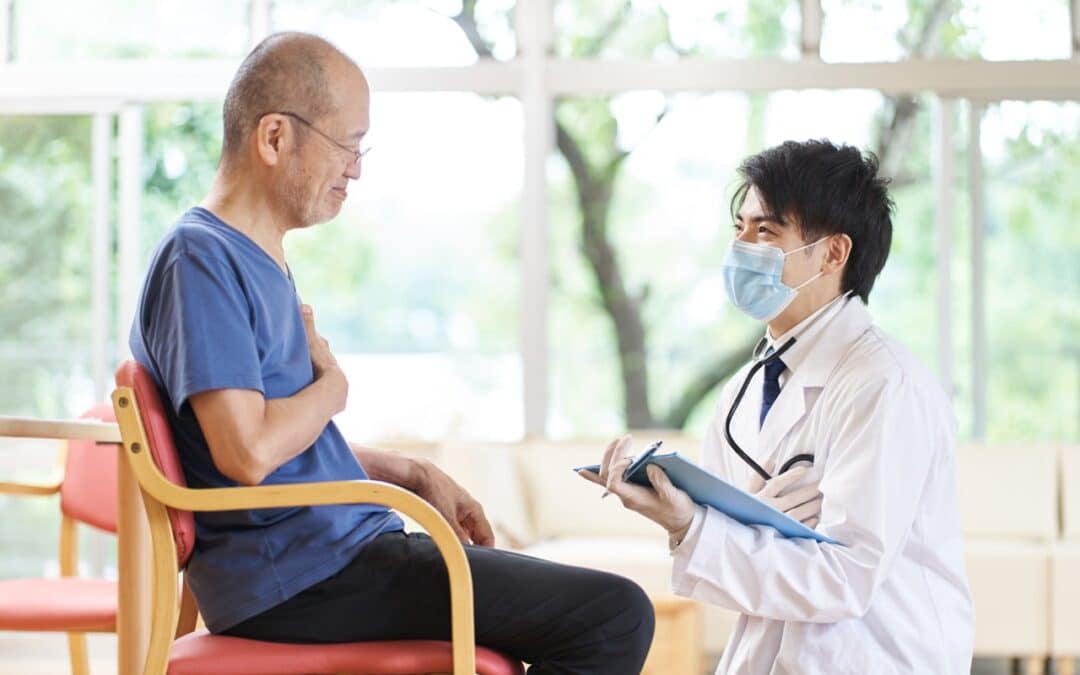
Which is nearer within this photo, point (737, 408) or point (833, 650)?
point (833, 650)

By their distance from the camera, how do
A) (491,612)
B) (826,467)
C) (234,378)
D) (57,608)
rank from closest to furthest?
(234,378)
(491,612)
(826,467)
(57,608)

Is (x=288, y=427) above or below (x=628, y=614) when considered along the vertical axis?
above

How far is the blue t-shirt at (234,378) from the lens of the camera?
5.58 ft

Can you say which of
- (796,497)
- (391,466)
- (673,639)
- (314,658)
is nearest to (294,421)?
(314,658)

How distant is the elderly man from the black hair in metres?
0.63

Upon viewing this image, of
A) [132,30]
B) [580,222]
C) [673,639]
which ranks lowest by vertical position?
[673,639]

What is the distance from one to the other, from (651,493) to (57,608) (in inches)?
56.6

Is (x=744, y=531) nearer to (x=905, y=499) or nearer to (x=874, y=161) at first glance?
(x=905, y=499)

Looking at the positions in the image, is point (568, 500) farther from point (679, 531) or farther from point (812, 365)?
point (679, 531)

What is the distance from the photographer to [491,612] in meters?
1.79

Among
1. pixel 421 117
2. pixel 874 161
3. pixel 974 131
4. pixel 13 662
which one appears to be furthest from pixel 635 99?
pixel 874 161

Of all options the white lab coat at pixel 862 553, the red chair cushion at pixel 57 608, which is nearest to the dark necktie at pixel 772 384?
the white lab coat at pixel 862 553

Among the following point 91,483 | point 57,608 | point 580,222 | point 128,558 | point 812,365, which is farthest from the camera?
point 580,222

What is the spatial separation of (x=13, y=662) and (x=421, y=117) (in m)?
3.34
